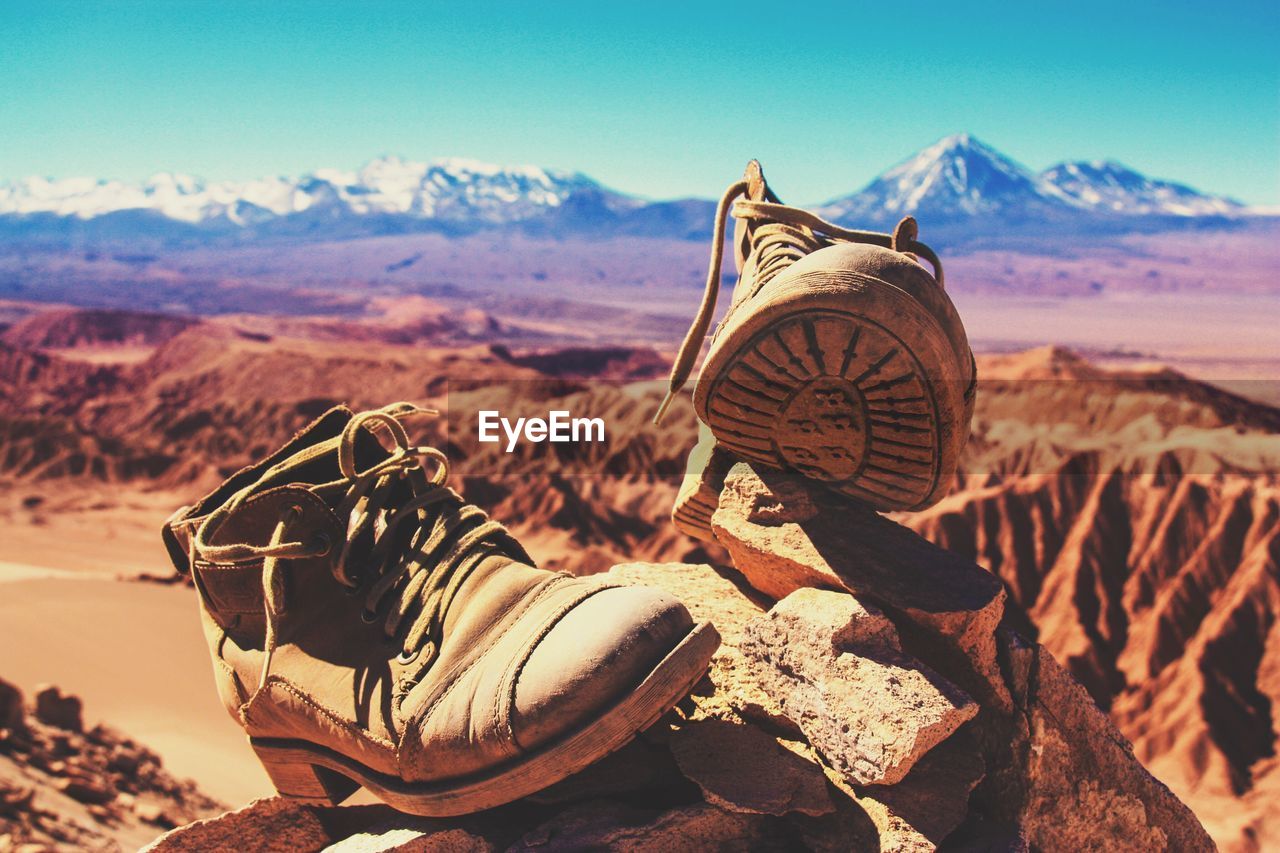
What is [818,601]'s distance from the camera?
1.86m

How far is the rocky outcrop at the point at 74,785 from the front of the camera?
485 cm

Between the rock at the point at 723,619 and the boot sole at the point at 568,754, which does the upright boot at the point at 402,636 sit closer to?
the boot sole at the point at 568,754

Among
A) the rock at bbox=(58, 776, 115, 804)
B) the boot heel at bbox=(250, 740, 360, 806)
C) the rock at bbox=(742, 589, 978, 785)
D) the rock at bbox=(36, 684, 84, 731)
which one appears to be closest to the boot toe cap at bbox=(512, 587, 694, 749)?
the rock at bbox=(742, 589, 978, 785)

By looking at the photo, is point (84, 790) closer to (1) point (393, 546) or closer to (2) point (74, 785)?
(2) point (74, 785)

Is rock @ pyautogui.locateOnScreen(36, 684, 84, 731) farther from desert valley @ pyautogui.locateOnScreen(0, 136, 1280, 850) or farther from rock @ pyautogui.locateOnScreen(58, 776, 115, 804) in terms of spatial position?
rock @ pyautogui.locateOnScreen(58, 776, 115, 804)

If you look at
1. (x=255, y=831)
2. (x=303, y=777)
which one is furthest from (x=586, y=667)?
(x=255, y=831)

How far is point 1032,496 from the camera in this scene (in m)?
12.7

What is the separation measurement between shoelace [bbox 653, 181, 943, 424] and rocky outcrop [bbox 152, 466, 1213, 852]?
50 cm

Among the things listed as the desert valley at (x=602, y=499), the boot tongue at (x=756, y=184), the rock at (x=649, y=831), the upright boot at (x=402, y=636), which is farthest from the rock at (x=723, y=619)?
the desert valley at (x=602, y=499)

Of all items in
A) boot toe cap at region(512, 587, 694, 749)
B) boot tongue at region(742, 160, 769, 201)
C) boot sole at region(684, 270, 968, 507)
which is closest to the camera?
boot toe cap at region(512, 587, 694, 749)

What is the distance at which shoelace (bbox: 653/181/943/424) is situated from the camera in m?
2.25

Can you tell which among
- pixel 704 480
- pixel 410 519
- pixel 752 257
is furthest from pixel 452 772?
pixel 752 257

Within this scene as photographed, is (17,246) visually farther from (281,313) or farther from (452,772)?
(452,772)

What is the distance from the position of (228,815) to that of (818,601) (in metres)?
1.21
